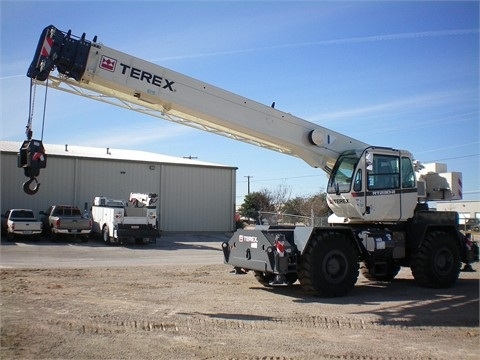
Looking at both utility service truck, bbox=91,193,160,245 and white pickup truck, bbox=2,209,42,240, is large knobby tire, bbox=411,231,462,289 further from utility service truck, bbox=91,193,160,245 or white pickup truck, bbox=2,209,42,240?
white pickup truck, bbox=2,209,42,240

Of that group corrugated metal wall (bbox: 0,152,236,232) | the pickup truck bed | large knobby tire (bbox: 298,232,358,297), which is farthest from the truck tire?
large knobby tire (bbox: 298,232,358,297)

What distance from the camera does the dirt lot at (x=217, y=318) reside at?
22.7 feet

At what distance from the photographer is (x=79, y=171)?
3303 centimetres

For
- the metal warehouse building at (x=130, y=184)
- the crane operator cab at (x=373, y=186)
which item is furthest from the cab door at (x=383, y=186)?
the metal warehouse building at (x=130, y=184)

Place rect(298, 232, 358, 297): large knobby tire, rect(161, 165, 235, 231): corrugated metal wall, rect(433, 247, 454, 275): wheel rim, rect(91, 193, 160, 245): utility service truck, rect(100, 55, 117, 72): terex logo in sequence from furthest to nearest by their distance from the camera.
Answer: rect(161, 165, 235, 231): corrugated metal wall < rect(91, 193, 160, 245): utility service truck < rect(433, 247, 454, 275): wheel rim < rect(298, 232, 358, 297): large knobby tire < rect(100, 55, 117, 72): terex logo

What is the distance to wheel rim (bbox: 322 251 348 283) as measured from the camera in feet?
36.8

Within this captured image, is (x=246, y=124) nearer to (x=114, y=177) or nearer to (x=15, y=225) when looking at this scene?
(x=15, y=225)

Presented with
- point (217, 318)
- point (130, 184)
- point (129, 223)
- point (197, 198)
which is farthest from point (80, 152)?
point (217, 318)

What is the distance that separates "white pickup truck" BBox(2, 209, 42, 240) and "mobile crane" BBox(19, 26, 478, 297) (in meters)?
17.3

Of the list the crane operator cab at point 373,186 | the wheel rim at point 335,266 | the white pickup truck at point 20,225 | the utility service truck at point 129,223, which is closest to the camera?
the wheel rim at point 335,266

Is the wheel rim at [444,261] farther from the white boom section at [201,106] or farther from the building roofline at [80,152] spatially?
the building roofline at [80,152]

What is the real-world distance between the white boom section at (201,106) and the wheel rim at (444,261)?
3.37 metres

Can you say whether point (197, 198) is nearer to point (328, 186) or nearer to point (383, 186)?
point (328, 186)

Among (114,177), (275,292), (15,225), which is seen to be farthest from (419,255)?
(114,177)
